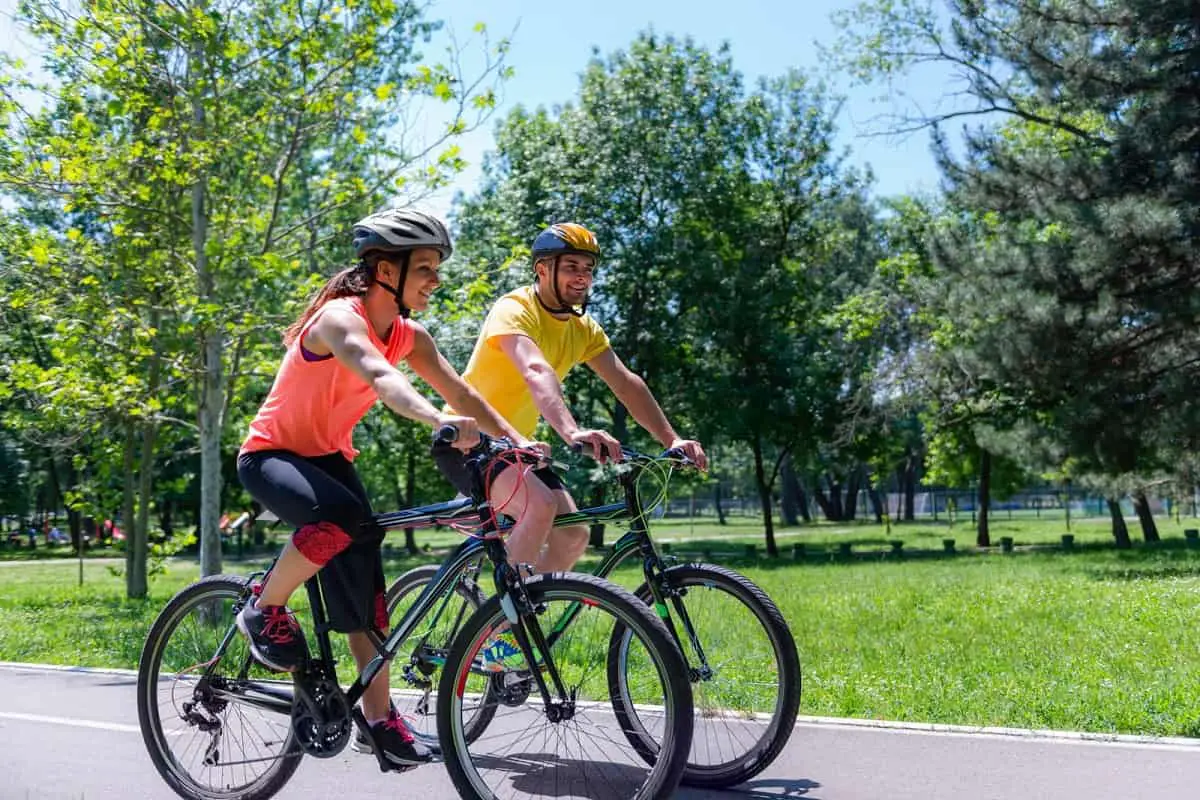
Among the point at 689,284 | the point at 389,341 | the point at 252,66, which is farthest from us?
the point at 689,284

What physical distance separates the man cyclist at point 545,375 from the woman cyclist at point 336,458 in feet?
1.30

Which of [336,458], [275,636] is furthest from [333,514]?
[275,636]

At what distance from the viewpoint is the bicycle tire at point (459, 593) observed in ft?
13.3

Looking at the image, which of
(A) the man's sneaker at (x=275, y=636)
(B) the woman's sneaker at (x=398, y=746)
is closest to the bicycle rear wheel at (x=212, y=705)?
(A) the man's sneaker at (x=275, y=636)

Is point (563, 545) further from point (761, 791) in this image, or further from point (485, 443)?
point (761, 791)

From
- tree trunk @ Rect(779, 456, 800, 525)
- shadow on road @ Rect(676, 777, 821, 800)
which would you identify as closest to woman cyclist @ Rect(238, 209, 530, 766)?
shadow on road @ Rect(676, 777, 821, 800)

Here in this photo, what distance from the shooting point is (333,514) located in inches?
155

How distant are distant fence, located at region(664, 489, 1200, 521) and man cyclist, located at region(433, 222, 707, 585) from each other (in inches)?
2666

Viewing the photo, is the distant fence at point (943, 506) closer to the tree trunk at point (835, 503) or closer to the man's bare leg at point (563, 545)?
the tree trunk at point (835, 503)

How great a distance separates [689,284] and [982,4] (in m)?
11.6

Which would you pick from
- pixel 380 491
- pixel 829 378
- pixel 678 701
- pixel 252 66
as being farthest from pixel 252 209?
pixel 380 491

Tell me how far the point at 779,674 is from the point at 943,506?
87.8m

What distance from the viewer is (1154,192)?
58.1ft

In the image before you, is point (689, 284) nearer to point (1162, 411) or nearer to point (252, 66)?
point (1162, 411)
